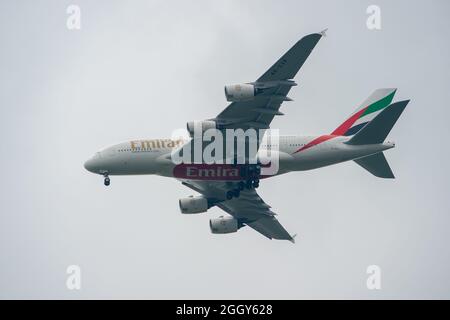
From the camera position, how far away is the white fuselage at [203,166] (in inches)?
2719

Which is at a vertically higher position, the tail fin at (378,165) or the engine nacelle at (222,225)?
the tail fin at (378,165)

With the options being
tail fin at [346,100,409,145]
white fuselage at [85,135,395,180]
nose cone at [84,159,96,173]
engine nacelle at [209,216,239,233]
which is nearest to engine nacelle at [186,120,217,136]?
white fuselage at [85,135,395,180]

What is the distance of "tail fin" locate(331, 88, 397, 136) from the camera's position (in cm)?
7269

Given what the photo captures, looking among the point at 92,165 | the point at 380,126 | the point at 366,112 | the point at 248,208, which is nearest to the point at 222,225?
the point at 248,208

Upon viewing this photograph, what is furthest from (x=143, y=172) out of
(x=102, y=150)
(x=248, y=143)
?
(x=248, y=143)

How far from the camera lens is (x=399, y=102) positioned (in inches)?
2576

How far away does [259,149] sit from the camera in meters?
69.6

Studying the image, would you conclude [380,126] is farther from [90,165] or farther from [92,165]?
[90,165]

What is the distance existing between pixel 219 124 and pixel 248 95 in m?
4.50

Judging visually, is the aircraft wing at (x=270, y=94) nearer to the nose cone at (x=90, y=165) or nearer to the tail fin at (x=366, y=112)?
the tail fin at (x=366, y=112)

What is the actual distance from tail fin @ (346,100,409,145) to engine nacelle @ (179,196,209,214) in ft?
42.1

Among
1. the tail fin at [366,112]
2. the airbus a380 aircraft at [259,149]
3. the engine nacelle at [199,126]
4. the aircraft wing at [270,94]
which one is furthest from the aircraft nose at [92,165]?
the tail fin at [366,112]

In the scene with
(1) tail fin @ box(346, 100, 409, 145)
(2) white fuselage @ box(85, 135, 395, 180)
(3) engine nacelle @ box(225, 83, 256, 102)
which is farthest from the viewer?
(2) white fuselage @ box(85, 135, 395, 180)

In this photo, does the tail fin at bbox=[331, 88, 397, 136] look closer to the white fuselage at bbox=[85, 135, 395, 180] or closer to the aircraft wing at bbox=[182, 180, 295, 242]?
the white fuselage at bbox=[85, 135, 395, 180]
